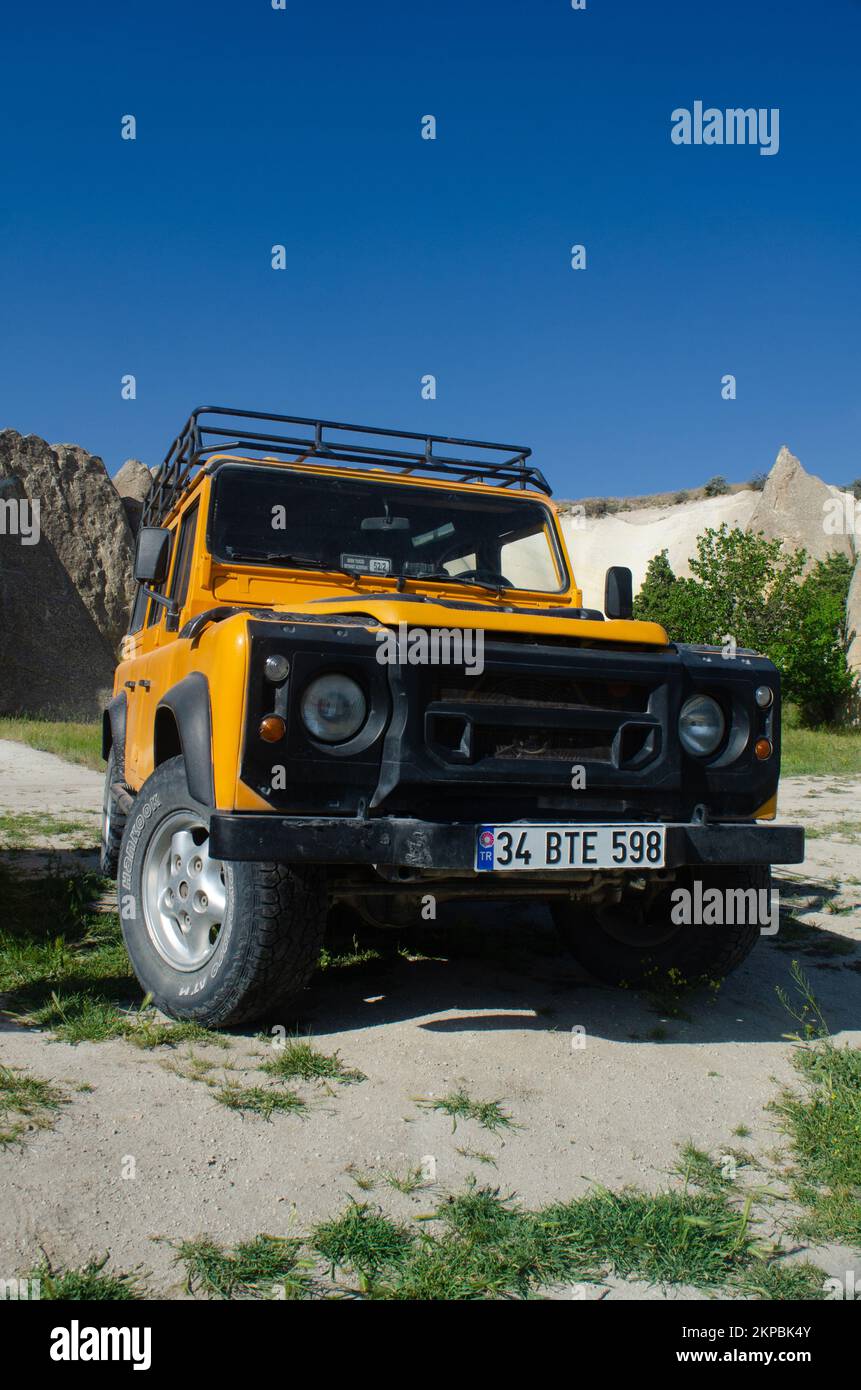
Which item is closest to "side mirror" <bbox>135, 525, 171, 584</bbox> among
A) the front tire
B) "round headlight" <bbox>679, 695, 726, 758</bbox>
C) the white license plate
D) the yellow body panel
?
the yellow body panel

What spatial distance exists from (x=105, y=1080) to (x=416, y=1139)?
3.16 ft

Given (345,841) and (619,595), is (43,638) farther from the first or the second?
(345,841)

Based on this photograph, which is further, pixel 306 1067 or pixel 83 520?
pixel 83 520

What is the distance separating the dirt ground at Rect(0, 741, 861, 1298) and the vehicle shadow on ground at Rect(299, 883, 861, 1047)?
0.01 metres

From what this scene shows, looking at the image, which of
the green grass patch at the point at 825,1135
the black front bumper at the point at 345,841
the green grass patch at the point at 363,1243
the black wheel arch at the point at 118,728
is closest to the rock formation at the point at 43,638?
the black wheel arch at the point at 118,728

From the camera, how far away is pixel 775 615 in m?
23.2

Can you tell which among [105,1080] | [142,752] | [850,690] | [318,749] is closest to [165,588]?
[142,752]

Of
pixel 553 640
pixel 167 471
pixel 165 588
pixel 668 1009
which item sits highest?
pixel 167 471

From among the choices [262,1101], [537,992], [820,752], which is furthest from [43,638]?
[262,1101]

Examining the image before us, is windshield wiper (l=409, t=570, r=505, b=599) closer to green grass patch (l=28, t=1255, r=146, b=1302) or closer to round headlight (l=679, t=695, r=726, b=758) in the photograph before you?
round headlight (l=679, t=695, r=726, b=758)

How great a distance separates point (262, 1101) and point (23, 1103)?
0.65 meters

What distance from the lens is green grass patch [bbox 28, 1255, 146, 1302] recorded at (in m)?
2.04
